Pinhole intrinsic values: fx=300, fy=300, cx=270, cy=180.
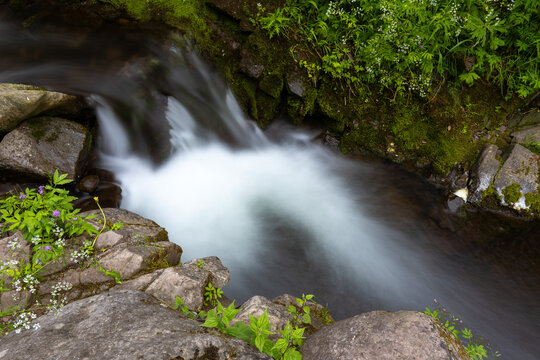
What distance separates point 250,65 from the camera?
5.25 metres

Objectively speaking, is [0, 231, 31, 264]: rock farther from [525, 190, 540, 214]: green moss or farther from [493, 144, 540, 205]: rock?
[525, 190, 540, 214]: green moss

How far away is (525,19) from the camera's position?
439cm

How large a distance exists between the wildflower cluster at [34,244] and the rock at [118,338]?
71 cm

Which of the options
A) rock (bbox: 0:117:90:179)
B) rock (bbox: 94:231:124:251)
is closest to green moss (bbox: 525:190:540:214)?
rock (bbox: 94:231:124:251)

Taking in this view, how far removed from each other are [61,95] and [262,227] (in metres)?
3.43

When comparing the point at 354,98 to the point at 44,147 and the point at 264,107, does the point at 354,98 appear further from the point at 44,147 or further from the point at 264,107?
the point at 44,147

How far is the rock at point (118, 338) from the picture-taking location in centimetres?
163

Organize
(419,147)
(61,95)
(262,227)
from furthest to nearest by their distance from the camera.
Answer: (419,147) → (262,227) → (61,95)

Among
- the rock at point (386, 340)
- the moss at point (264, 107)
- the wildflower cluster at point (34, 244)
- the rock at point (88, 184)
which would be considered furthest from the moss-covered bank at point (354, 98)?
the rock at point (386, 340)

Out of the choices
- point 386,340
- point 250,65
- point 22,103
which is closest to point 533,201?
point 386,340

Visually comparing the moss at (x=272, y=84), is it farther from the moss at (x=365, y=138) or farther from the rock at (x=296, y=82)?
the moss at (x=365, y=138)

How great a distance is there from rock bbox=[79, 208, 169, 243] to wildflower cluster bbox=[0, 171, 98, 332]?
31 cm

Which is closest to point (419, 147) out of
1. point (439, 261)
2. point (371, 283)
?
point (439, 261)

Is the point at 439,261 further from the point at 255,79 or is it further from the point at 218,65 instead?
the point at 218,65
